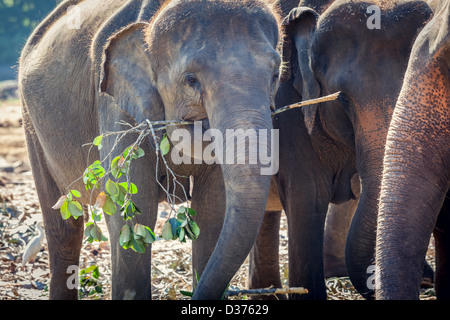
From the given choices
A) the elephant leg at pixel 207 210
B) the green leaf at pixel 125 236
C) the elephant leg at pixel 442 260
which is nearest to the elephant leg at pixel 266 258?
the elephant leg at pixel 207 210

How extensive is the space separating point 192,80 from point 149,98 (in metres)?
0.31

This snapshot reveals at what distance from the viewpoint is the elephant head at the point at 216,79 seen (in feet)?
10.3

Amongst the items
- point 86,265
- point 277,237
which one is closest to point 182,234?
point 277,237

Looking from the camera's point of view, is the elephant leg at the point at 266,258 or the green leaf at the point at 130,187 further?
the elephant leg at the point at 266,258

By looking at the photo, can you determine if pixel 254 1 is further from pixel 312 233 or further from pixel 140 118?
pixel 312 233

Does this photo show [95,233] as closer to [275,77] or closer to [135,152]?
[135,152]

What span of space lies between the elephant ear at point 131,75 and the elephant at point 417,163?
1.17 m

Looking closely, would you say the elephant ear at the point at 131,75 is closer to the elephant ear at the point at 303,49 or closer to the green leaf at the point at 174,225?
the green leaf at the point at 174,225

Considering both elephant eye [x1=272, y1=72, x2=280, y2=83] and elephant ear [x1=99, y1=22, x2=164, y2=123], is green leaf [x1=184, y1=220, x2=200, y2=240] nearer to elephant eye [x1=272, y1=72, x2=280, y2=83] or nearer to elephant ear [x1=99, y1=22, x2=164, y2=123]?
elephant ear [x1=99, y1=22, x2=164, y2=123]

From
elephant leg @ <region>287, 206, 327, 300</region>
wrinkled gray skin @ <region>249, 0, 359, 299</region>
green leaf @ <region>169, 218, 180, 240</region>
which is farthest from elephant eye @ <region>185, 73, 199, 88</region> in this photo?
elephant leg @ <region>287, 206, 327, 300</region>

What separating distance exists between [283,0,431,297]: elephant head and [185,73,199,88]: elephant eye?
2.81 feet

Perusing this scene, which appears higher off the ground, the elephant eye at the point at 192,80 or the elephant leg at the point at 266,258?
the elephant eye at the point at 192,80

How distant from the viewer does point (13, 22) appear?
70.1 ft

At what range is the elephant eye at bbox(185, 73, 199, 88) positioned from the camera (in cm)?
346
